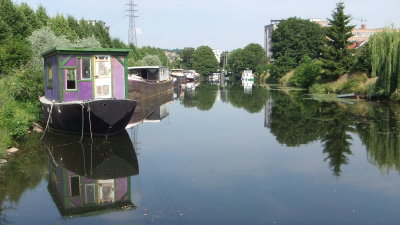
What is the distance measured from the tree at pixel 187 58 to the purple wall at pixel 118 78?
112m

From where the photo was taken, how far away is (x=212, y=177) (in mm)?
12594

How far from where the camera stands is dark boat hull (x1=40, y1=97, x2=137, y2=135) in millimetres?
17172

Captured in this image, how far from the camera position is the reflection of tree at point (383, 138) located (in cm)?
1442

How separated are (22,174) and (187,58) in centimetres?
12377

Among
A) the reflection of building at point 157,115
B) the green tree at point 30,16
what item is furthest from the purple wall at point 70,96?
the green tree at point 30,16

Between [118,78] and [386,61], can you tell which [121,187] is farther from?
[386,61]

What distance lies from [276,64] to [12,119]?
6670cm

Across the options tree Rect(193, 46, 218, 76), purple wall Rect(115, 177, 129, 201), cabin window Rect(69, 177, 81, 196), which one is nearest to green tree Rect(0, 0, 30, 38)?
cabin window Rect(69, 177, 81, 196)

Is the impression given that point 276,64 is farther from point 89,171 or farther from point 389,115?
point 89,171

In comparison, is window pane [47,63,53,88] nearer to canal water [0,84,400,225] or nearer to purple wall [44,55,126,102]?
purple wall [44,55,126,102]

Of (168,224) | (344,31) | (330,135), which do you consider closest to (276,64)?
(344,31)

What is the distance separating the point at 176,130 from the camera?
22578mm

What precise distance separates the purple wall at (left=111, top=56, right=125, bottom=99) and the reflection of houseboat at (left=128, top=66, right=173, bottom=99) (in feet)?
41.0

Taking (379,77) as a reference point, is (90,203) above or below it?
below
